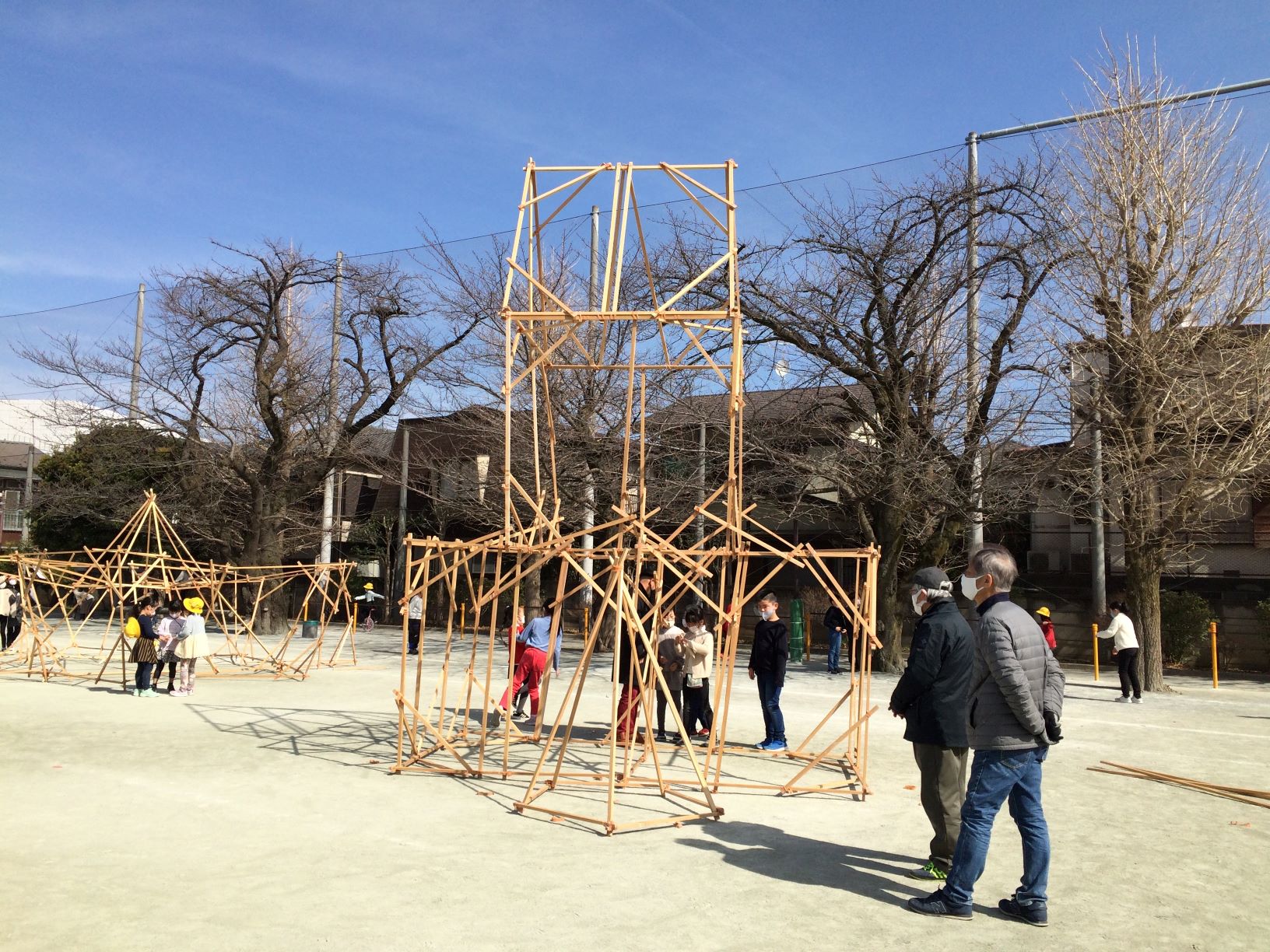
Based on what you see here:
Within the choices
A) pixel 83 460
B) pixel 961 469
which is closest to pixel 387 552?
pixel 83 460

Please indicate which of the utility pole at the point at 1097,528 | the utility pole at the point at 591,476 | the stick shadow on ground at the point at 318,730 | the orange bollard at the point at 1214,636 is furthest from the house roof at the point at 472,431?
the orange bollard at the point at 1214,636

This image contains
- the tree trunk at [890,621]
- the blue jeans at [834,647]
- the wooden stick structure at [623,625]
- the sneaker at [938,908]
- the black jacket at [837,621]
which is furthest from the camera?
the black jacket at [837,621]

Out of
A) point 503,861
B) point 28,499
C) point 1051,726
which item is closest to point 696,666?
point 503,861

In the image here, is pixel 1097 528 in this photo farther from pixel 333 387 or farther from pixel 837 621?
pixel 333 387

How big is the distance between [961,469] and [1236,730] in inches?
252

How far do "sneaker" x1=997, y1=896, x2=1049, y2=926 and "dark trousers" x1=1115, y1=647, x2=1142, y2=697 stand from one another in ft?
36.1

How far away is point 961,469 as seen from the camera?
17922 millimetres

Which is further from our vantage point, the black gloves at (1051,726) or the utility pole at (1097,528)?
the utility pole at (1097,528)

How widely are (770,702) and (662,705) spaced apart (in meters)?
1.86

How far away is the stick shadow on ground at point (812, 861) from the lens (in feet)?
19.2

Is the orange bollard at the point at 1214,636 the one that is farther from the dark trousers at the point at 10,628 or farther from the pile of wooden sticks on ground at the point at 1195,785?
the dark trousers at the point at 10,628

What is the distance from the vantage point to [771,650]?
10.3m

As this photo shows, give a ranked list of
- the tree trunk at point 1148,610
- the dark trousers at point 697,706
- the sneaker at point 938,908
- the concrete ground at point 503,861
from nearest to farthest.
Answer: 1. the concrete ground at point 503,861
2. the sneaker at point 938,908
3. the dark trousers at point 697,706
4. the tree trunk at point 1148,610

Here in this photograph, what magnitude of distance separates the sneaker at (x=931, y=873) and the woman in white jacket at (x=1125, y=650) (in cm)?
1010
